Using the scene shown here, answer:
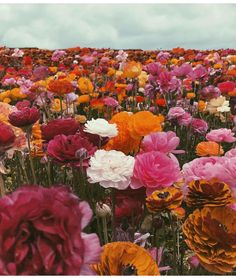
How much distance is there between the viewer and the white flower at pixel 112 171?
1303 millimetres

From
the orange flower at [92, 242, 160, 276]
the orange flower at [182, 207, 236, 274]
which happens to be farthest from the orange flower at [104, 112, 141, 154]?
the orange flower at [92, 242, 160, 276]

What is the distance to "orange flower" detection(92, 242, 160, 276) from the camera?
959mm

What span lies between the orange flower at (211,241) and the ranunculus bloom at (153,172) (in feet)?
0.68

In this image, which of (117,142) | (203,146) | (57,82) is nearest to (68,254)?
(117,142)

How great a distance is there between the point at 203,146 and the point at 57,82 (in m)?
0.93

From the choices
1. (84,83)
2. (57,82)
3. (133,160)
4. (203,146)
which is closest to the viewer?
(133,160)

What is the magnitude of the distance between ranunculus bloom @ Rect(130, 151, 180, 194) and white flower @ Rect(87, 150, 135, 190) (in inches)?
0.8

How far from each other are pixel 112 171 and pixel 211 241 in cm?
34

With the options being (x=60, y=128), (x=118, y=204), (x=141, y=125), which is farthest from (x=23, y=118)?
(x=118, y=204)

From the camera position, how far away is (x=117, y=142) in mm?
1788

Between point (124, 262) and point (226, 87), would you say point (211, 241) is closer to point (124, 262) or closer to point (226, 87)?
point (124, 262)

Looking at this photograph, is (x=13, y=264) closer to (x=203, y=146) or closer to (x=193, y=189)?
(x=193, y=189)

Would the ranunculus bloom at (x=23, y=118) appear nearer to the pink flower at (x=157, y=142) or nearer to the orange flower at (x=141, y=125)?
the orange flower at (x=141, y=125)

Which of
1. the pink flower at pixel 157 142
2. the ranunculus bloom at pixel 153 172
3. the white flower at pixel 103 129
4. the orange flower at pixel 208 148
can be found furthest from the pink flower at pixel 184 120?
the ranunculus bloom at pixel 153 172
